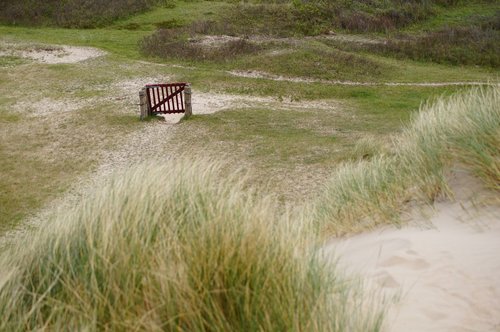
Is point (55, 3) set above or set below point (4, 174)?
above

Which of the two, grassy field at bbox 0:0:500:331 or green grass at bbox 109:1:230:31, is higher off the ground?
green grass at bbox 109:1:230:31

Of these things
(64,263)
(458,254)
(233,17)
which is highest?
(233,17)

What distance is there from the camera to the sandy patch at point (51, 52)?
27.5m

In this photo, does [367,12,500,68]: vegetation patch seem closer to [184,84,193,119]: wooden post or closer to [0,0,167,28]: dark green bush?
[184,84,193,119]: wooden post

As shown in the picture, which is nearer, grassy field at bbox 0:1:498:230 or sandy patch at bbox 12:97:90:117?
grassy field at bbox 0:1:498:230

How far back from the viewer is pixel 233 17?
36750mm

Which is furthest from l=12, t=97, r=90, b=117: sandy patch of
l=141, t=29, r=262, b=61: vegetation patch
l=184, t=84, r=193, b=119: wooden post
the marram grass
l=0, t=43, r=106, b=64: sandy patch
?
the marram grass

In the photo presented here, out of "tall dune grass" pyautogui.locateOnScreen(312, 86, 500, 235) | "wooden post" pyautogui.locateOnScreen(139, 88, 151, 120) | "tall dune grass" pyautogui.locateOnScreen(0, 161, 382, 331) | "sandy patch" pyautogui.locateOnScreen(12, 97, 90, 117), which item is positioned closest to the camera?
"tall dune grass" pyautogui.locateOnScreen(0, 161, 382, 331)

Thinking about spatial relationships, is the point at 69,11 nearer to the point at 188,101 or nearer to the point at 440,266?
the point at 188,101

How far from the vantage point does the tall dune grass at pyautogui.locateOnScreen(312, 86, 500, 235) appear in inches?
236

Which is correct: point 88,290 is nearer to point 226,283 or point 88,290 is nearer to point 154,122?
point 226,283

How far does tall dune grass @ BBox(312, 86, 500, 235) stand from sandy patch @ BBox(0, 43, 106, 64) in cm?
2371

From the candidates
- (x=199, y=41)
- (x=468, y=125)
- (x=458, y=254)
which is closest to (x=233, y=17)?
Answer: (x=199, y=41)

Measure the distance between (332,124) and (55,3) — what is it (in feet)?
107
